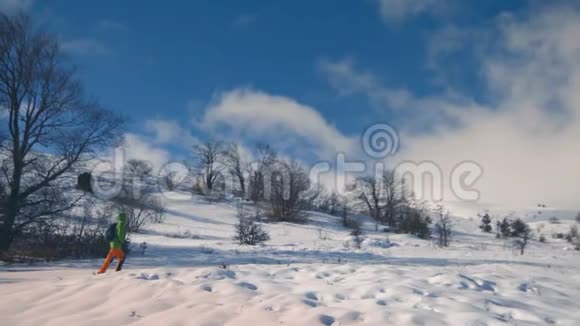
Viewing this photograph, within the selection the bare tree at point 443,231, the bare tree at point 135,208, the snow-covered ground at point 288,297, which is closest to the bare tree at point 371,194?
the bare tree at point 443,231

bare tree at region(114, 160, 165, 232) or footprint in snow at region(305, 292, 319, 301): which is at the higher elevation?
bare tree at region(114, 160, 165, 232)

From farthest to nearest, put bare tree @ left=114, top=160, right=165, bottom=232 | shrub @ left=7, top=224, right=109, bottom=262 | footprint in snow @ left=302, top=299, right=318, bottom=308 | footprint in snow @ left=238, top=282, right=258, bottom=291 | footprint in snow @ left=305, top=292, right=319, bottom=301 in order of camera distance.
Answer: bare tree @ left=114, top=160, right=165, bottom=232, shrub @ left=7, top=224, right=109, bottom=262, footprint in snow @ left=238, top=282, right=258, bottom=291, footprint in snow @ left=305, top=292, right=319, bottom=301, footprint in snow @ left=302, top=299, right=318, bottom=308

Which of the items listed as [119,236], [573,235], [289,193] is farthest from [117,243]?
[573,235]

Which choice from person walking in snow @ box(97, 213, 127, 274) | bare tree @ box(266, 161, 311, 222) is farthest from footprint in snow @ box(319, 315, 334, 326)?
bare tree @ box(266, 161, 311, 222)

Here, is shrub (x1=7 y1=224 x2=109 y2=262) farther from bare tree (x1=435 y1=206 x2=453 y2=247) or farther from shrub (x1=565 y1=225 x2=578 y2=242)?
shrub (x1=565 y1=225 x2=578 y2=242)

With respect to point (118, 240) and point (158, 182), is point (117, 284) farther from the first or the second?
point (158, 182)

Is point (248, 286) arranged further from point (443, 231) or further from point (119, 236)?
point (443, 231)

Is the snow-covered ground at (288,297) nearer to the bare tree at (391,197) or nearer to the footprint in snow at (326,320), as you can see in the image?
the footprint in snow at (326,320)

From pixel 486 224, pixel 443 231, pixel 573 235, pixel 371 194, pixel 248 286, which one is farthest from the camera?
pixel 371 194

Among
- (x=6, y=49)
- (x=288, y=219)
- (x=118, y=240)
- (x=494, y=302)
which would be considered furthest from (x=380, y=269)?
(x=288, y=219)

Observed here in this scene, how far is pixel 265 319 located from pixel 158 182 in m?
44.8

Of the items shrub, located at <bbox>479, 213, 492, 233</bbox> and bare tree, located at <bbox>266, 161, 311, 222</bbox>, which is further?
shrub, located at <bbox>479, 213, 492, 233</bbox>

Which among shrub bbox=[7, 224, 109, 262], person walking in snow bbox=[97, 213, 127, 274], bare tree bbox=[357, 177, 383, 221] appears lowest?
shrub bbox=[7, 224, 109, 262]

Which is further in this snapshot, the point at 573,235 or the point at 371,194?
the point at 371,194
